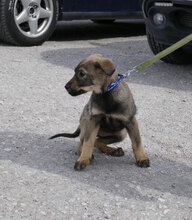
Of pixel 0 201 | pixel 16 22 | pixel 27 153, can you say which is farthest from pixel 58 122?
pixel 16 22

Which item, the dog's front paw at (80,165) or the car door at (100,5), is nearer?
the dog's front paw at (80,165)

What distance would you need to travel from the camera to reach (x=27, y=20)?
713 centimetres

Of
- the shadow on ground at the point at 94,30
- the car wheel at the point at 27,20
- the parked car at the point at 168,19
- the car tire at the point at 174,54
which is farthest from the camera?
the shadow on ground at the point at 94,30

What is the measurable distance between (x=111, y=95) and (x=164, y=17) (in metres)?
2.62

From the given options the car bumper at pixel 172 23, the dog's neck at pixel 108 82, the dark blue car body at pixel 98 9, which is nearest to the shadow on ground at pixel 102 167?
the dog's neck at pixel 108 82

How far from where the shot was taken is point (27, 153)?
3.76 metres

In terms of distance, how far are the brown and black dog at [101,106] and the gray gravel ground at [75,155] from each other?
14 centimetres

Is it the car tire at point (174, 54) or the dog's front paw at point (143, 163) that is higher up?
the dog's front paw at point (143, 163)

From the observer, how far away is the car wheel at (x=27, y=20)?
6984mm

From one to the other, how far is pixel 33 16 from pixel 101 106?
3.99 m

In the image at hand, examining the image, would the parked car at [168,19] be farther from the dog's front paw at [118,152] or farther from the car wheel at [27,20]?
the dog's front paw at [118,152]

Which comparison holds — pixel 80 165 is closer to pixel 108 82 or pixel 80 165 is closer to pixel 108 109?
pixel 108 109

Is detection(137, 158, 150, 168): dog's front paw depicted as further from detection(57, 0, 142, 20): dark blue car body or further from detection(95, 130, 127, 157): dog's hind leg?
detection(57, 0, 142, 20): dark blue car body

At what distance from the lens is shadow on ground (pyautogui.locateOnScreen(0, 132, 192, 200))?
3275mm
